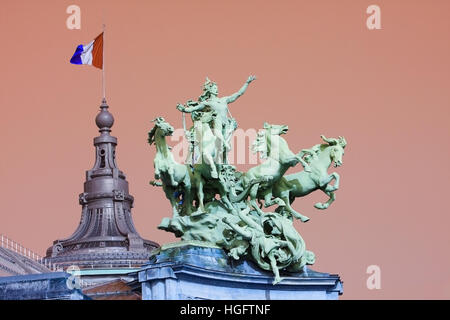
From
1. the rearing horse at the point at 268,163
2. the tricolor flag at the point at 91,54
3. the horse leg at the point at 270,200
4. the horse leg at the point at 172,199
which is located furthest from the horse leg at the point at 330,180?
the tricolor flag at the point at 91,54

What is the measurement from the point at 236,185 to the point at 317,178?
3.09m

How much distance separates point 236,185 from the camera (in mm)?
55500

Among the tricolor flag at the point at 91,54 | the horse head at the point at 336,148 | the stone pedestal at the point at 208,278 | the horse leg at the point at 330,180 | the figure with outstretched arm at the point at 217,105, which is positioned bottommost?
the stone pedestal at the point at 208,278

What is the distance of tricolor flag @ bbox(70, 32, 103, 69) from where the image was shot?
69.1m

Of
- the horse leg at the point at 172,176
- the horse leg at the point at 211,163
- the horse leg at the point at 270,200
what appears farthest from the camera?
the horse leg at the point at 270,200

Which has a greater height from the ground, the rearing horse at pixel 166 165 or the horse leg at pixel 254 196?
the rearing horse at pixel 166 165

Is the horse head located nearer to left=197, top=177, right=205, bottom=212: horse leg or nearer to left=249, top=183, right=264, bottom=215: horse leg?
left=249, top=183, right=264, bottom=215: horse leg

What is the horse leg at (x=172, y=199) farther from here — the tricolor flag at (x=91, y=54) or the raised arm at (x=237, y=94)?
the tricolor flag at (x=91, y=54)

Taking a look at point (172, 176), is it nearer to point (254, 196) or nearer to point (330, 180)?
point (254, 196)

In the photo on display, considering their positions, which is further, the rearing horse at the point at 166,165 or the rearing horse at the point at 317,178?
the rearing horse at the point at 317,178

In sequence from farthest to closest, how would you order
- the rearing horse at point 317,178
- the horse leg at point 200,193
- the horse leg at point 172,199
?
the rearing horse at point 317,178 → the horse leg at point 200,193 → the horse leg at point 172,199

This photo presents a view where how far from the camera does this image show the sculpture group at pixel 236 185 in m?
53.4

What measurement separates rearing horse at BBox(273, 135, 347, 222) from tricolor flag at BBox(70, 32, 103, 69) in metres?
16.5

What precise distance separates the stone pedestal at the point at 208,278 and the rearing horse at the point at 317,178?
2981 millimetres
